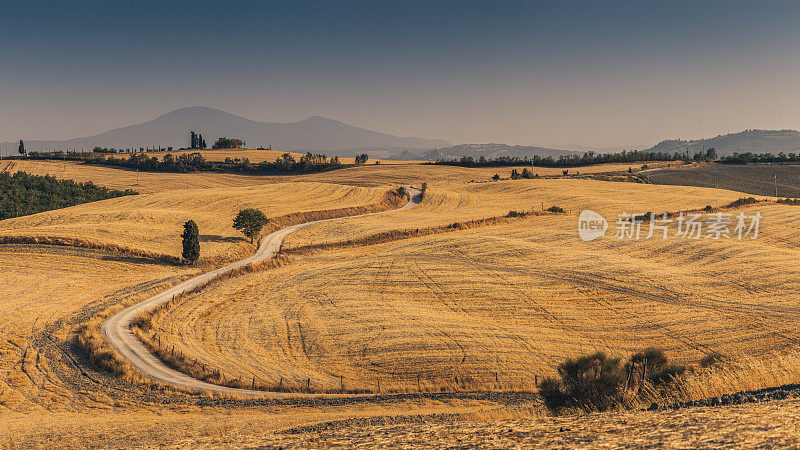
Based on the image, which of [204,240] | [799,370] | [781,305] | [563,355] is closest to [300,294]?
[563,355]

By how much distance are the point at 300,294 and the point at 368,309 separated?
10.0m

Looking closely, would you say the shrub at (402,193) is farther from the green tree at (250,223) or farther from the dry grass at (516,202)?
the green tree at (250,223)

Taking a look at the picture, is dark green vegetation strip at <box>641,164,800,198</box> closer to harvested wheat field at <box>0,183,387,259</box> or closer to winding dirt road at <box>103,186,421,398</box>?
harvested wheat field at <box>0,183,387,259</box>

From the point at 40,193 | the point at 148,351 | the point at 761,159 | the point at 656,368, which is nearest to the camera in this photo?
the point at 656,368

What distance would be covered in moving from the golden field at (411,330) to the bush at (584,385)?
1616 millimetres

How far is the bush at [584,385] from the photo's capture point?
67.0 ft

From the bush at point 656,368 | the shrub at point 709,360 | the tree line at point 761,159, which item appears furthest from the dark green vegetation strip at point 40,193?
the tree line at point 761,159

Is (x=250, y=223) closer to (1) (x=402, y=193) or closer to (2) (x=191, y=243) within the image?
(2) (x=191, y=243)

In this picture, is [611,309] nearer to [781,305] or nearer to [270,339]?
[781,305]

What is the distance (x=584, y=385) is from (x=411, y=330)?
707 inches

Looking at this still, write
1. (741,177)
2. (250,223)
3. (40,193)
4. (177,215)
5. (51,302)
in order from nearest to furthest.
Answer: (51,302) < (250,223) < (177,215) < (40,193) < (741,177)

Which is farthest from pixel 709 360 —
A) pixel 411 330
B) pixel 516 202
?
pixel 516 202

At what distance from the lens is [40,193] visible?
12450 centimetres

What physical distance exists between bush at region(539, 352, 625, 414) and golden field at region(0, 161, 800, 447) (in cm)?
162
